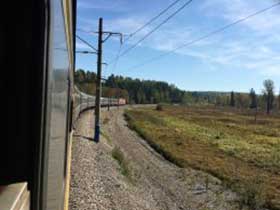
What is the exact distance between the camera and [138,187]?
17.7 meters

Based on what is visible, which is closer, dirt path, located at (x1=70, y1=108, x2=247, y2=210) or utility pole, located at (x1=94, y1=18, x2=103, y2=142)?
dirt path, located at (x1=70, y1=108, x2=247, y2=210)

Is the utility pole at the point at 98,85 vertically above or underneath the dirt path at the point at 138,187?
above

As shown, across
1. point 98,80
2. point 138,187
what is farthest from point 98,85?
point 138,187

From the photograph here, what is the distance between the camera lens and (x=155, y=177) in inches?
827

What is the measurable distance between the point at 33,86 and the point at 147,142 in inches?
1392

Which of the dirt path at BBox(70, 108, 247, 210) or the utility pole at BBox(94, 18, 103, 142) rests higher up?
Answer: the utility pole at BBox(94, 18, 103, 142)

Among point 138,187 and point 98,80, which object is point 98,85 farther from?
point 138,187

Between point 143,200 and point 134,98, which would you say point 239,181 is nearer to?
point 143,200

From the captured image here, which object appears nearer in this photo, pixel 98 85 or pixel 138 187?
pixel 138 187

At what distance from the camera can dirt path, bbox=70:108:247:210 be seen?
13.0 m

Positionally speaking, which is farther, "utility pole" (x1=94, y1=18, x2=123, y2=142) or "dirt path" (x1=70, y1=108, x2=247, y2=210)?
"utility pole" (x1=94, y1=18, x2=123, y2=142)

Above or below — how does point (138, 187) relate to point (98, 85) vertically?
below

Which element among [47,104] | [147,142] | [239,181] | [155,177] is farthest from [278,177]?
[47,104]

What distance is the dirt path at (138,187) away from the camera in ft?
42.8
